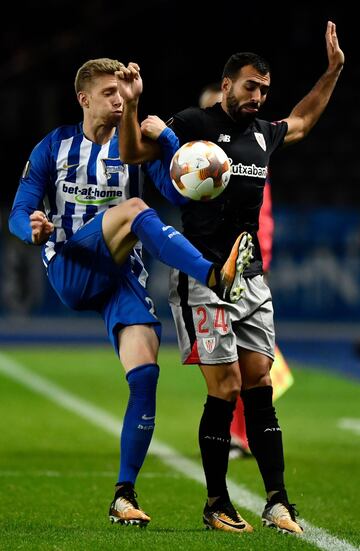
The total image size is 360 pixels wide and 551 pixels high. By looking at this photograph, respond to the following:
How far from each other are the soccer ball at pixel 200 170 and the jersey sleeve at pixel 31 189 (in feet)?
2.41

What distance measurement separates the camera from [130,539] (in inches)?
193

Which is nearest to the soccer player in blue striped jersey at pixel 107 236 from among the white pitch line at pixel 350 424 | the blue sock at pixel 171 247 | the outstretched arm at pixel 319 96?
the blue sock at pixel 171 247

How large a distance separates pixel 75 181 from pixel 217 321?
98cm

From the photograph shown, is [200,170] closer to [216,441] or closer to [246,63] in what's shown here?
[246,63]

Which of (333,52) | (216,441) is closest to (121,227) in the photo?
(216,441)

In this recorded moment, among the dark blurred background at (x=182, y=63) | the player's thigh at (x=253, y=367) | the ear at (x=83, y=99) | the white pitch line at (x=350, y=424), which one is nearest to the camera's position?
the player's thigh at (x=253, y=367)

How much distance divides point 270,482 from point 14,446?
3.55 meters

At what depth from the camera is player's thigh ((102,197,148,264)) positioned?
17.3 ft

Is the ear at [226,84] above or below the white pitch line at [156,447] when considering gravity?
above

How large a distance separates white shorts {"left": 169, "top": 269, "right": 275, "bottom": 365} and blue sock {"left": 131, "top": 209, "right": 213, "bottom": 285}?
0.25m

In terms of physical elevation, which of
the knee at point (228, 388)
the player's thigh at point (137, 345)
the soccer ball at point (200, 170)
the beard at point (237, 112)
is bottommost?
the knee at point (228, 388)

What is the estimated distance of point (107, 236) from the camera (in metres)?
5.41

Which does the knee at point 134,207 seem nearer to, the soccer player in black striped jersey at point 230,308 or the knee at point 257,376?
the soccer player in black striped jersey at point 230,308

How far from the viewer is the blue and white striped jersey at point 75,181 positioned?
A: 570 centimetres
